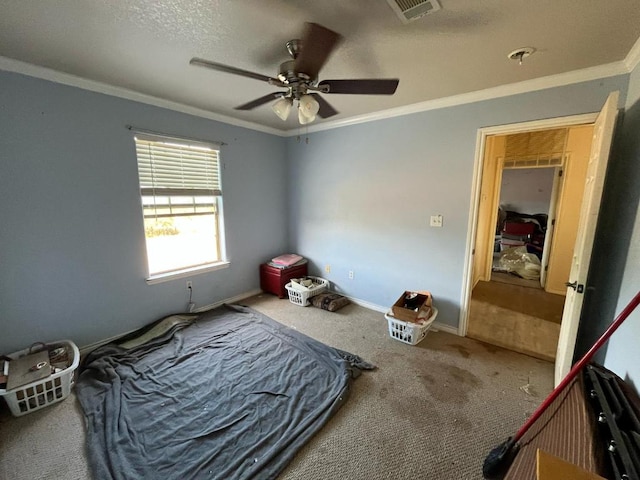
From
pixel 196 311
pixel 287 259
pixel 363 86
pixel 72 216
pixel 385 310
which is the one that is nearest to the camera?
pixel 363 86

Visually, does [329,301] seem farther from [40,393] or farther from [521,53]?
[521,53]

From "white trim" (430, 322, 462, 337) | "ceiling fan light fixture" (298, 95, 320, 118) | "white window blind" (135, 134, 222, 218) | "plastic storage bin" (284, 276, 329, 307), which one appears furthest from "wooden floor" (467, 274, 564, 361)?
"white window blind" (135, 134, 222, 218)

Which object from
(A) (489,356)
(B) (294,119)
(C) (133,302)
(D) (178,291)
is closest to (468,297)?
(A) (489,356)

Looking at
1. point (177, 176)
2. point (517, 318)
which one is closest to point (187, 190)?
point (177, 176)

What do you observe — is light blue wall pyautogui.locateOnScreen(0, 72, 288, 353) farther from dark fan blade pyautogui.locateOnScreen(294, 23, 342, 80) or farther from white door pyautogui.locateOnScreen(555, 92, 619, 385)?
white door pyautogui.locateOnScreen(555, 92, 619, 385)

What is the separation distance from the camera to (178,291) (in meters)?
2.95

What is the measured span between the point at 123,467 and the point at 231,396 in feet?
2.11

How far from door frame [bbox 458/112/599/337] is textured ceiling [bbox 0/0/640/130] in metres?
0.35

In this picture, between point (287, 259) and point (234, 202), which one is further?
point (287, 259)

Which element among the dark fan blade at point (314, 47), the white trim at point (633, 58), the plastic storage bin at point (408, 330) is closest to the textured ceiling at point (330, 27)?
the white trim at point (633, 58)

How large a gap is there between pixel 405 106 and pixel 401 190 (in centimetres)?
87

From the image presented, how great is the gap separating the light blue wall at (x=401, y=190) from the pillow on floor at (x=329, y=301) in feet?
0.61

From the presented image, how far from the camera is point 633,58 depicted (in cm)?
166

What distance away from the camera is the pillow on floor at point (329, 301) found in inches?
130
